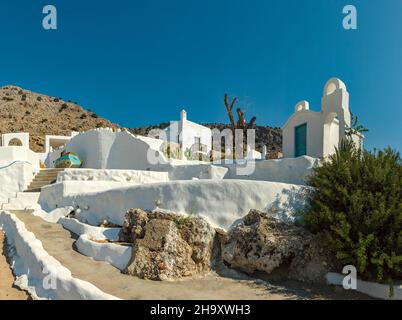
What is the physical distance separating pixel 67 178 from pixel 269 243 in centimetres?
944

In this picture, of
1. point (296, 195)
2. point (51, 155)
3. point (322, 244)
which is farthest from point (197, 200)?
point (51, 155)

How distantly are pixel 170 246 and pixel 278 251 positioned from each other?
2.13m

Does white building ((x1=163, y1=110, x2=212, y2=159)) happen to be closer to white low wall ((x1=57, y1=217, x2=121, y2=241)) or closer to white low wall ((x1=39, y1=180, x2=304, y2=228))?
white low wall ((x1=57, y1=217, x2=121, y2=241))

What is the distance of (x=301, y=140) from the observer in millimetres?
11578

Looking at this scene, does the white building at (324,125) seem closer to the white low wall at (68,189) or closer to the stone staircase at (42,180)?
the white low wall at (68,189)

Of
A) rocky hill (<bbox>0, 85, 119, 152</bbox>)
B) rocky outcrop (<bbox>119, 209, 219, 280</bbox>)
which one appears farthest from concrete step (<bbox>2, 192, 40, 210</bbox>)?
rocky hill (<bbox>0, 85, 119, 152</bbox>)

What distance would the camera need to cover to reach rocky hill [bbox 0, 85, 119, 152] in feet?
137

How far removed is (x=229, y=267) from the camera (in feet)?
18.8

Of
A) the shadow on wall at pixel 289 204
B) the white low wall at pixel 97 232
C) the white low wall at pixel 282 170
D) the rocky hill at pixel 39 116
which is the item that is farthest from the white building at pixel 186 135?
the rocky hill at pixel 39 116

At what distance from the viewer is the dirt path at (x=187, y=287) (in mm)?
4430

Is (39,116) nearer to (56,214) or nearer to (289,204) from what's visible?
(56,214)

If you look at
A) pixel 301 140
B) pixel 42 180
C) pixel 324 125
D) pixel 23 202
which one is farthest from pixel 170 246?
pixel 42 180

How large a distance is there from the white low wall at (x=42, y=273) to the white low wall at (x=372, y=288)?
388 centimetres
